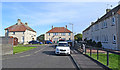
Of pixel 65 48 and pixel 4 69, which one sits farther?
pixel 65 48

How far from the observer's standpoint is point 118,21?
20375 millimetres

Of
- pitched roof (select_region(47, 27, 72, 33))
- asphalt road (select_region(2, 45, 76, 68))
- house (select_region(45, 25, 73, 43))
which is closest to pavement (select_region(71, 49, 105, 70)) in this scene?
asphalt road (select_region(2, 45, 76, 68))

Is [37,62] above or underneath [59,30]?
underneath

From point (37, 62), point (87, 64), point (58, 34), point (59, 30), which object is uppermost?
point (59, 30)

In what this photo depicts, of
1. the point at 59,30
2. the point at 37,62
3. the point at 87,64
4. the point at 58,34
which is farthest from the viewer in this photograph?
the point at 59,30

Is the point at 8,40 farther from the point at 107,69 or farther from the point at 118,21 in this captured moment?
the point at 107,69

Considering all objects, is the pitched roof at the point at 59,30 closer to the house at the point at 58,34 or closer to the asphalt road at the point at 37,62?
the house at the point at 58,34

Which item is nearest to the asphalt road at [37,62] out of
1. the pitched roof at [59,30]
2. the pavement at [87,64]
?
the pavement at [87,64]

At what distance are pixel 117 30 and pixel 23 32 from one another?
45.2 metres

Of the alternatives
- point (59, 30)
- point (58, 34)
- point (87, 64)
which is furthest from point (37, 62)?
point (59, 30)

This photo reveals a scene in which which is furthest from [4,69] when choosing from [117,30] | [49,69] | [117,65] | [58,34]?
[58,34]

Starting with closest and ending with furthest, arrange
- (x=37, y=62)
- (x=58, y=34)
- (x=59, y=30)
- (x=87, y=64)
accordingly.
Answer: (x=87, y=64)
(x=37, y=62)
(x=58, y=34)
(x=59, y=30)

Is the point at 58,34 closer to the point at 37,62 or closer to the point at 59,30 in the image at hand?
the point at 59,30

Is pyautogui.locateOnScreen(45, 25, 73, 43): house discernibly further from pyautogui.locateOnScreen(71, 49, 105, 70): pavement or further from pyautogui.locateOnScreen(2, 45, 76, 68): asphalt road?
pyautogui.locateOnScreen(71, 49, 105, 70): pavement
